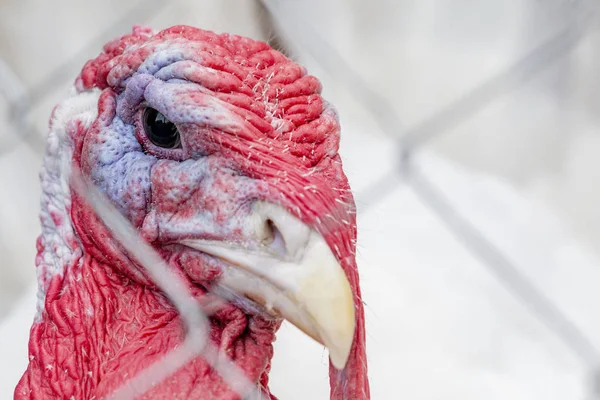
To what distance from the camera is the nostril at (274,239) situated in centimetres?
98

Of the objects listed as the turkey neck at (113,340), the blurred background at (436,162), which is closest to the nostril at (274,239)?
the turkey neck at (113,340)

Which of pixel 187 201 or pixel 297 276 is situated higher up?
pixel 187 201

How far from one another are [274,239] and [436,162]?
1.27m

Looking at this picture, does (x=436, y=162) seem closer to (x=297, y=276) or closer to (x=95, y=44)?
(x=95, y=44)

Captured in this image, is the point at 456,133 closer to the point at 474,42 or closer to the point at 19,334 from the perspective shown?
the point at 474,42

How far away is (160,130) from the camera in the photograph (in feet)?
3.61

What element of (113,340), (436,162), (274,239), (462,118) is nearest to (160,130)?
(274,239)

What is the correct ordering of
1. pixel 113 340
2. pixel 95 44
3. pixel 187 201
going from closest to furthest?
1. pixel 187 201
2. pixel 113 340
3. pixel 95 44

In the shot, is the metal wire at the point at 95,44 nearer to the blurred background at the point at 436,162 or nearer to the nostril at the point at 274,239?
the blurred background at the point at 436,162

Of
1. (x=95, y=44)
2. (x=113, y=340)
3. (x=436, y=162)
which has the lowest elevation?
(x=113, y=340)

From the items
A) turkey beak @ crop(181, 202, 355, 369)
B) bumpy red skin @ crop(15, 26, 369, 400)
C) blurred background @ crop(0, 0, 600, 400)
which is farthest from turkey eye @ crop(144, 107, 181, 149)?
blurred background @ crop(0, 0, 600, 400)

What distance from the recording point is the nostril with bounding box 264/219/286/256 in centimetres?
98

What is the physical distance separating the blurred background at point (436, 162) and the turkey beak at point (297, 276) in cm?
84

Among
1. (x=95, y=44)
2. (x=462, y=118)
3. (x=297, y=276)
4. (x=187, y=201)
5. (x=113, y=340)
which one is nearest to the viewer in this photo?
(x=297, y=276)
